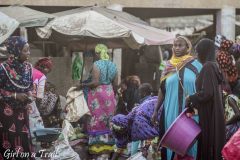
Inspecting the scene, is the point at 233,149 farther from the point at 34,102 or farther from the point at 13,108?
the point at 34,102

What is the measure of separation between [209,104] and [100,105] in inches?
123

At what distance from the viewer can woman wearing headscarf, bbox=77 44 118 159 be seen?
8.77 metres

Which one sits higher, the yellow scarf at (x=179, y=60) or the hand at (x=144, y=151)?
the yellow scarf at (x=179, y=60)

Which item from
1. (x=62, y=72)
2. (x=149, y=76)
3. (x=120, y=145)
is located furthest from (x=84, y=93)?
(x=149, y=76)

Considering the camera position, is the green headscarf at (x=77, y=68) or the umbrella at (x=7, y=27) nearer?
the umbrella at (x=7, y=27)

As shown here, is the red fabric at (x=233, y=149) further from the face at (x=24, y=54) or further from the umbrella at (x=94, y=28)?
the umbrella at (x=94, y=28)

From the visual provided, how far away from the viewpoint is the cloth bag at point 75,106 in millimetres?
8766

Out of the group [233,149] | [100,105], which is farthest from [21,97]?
[233,149]

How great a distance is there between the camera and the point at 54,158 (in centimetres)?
724

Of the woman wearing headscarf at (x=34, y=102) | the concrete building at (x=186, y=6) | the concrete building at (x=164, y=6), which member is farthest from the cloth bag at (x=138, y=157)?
the concrete building at (x=186, y=6)

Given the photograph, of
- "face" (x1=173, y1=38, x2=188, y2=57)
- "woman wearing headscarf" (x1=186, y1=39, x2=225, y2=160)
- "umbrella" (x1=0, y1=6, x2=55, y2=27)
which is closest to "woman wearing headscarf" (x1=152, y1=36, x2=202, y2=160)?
"face" (x1=173, y1=38, x2=188, y2=57)

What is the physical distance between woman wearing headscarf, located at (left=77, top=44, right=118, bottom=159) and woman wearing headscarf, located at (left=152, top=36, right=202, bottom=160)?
2.28m

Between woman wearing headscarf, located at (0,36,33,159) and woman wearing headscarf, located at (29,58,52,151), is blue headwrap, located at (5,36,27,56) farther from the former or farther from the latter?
woman wearing headscarf, located at (29,58,52,151)

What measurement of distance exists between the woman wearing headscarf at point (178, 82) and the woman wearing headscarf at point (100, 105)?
7.47ft
